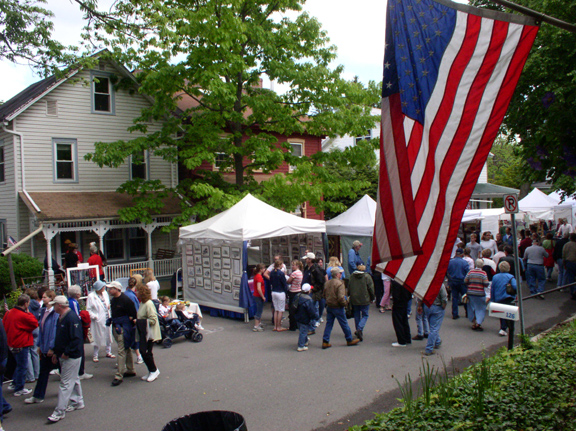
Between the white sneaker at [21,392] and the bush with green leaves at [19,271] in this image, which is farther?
the bush with green leaves at [19,271]

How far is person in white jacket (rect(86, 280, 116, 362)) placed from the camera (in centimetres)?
1018

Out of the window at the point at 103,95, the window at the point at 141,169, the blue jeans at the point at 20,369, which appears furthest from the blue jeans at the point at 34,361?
the window at the point at 103,95

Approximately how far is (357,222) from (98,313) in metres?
9.84

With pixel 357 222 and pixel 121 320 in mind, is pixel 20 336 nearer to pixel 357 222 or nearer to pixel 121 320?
pixel 121 320

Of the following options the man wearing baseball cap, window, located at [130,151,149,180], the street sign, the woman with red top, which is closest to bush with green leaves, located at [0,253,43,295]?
window, located at [130,151,149,180]

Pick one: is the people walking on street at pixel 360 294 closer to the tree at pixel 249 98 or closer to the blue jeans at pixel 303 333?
the blue jeans at pixel 303 333

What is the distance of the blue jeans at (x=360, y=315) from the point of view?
10.9 meters

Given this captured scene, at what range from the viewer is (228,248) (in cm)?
1419

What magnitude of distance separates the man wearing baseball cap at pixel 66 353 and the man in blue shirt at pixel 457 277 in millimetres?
9153

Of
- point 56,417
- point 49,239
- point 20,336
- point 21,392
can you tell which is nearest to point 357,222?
point 49,239

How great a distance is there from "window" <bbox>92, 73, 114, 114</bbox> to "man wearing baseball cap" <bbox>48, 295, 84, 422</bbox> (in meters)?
14.4

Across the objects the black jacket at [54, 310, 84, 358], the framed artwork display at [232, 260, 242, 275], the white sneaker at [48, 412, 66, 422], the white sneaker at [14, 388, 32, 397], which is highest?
the framed artwork display at [232, 260, 242, 275]

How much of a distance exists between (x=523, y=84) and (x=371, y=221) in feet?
21.7

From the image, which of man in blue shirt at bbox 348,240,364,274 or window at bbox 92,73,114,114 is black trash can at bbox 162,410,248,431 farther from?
window at bbox 92,73,114,114
